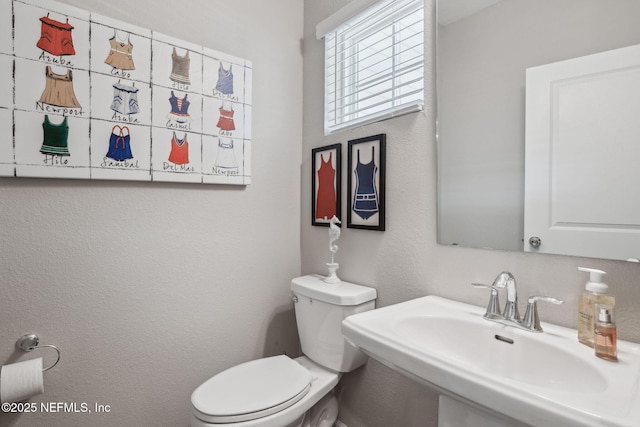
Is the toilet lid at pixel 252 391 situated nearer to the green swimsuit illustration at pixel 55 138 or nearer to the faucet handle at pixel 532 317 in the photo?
the faucet handle at pixel 532 317

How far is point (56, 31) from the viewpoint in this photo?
45.9 inches

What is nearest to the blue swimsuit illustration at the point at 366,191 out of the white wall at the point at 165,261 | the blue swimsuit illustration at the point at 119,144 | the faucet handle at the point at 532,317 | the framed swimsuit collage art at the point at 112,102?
the white wall at the point at 165,261

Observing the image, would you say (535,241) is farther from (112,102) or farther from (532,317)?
(112,102)

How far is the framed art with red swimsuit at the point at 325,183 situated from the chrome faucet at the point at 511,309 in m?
0.83

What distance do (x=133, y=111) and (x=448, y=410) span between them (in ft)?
5.10

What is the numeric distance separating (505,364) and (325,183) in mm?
1112

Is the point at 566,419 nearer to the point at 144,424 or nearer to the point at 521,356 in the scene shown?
the point at 521,356

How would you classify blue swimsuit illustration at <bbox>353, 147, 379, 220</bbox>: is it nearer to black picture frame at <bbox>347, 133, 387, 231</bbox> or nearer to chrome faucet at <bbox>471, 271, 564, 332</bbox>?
black picture frame at <bbox>347, 133, 387, 231</bbox>

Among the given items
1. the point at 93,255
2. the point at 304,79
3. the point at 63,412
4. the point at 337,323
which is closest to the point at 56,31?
the point at 93,255

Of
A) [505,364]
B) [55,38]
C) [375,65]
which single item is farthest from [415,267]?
[55,38]

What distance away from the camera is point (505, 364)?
35.5 inches

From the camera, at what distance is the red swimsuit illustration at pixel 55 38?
1145mm

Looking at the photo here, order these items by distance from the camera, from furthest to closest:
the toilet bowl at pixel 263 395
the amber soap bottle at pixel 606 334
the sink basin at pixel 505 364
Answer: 1. the toilet bowl at pixel 263 395
2. the amber soap bottle at pixel 606 334
3. the sink basin at pixel 505 364

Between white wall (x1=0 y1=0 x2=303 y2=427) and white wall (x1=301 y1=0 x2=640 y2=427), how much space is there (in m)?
0.27
